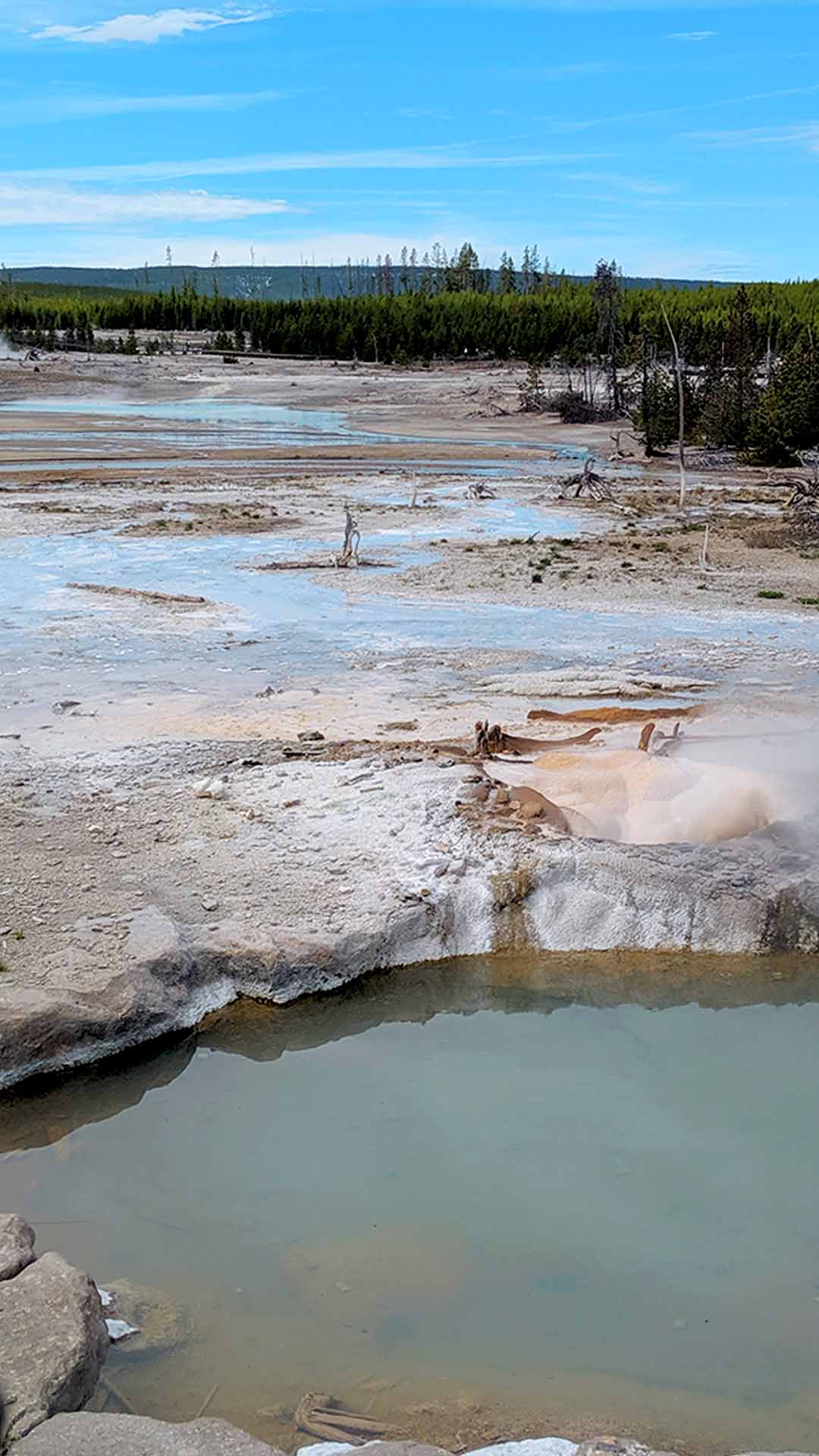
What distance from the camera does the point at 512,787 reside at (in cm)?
761

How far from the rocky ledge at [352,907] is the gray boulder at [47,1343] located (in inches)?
60.7

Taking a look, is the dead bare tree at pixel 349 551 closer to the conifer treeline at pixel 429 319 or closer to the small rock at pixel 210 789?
the small rock at pixel 210 789

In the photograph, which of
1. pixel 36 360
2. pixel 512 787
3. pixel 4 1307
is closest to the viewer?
pixel 4 1307

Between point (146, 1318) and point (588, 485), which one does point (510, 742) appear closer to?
point (146, 1318)

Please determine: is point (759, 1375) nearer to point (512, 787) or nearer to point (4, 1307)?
point (4, 1307)

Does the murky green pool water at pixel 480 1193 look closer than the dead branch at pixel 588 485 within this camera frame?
Yes

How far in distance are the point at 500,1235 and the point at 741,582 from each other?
11.3 meters

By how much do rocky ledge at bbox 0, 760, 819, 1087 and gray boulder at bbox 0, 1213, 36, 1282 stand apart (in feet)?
3.80

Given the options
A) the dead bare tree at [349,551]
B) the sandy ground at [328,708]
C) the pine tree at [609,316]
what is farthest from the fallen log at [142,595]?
the pine tree at [609,316]

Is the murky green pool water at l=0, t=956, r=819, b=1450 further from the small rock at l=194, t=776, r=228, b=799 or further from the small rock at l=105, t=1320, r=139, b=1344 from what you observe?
the small rock at l=194, t=776, r=228, b=799

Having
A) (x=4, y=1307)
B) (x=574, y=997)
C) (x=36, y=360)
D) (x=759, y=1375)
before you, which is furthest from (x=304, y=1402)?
(x=36, y=360)

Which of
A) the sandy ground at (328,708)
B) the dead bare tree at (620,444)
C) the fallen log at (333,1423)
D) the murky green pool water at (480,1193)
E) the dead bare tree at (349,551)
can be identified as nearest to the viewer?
the fallen log at (333,1423)

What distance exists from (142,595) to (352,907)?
7.94 meters

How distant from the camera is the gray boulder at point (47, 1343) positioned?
137 inches
